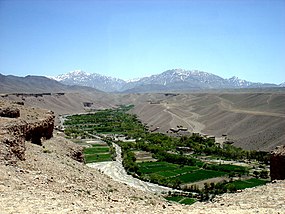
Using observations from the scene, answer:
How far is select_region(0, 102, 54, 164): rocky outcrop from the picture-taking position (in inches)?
573

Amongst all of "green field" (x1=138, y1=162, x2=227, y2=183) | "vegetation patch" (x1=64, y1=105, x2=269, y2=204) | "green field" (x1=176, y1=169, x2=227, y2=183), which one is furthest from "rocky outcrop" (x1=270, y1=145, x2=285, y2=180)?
"green field" (x1=176, y1=169, x2=227, y2=183)

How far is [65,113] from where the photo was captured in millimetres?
149625

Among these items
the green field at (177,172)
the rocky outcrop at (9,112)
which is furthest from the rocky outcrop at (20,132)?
the green field at (177,172)

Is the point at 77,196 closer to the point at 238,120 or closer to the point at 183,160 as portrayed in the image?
the point at 183,160

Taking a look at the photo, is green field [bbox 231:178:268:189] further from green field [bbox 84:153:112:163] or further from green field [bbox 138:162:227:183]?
green field [bbox 84:153:112:163]

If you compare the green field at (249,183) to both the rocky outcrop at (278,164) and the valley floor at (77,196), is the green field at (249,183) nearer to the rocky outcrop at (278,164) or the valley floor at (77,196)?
the rocky outcrop at (278,164)

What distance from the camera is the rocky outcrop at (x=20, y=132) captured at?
573 inches

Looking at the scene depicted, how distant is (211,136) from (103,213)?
7530 cm

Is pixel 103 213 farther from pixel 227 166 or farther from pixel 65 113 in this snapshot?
pixel 65 113

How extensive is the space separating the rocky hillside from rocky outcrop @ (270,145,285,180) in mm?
3881

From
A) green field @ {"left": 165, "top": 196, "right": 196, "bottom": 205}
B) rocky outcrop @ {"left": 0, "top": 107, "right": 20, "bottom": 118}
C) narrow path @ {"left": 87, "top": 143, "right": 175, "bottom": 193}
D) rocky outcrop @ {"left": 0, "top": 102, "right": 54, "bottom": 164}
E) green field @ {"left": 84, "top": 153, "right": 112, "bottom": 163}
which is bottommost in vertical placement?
green field @ {"left": 165, "top": 196, "right": 196, "bottom": 205}

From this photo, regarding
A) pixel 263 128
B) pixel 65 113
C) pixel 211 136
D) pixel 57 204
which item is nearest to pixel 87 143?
pixel 211 136

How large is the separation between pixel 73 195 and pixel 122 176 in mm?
38160

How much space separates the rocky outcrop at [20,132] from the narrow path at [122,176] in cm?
2245
